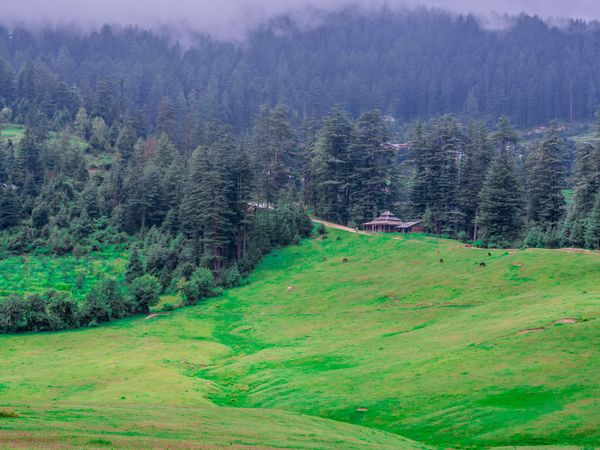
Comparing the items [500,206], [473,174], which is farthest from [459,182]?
[500,206]

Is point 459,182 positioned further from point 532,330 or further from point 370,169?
point 532,330

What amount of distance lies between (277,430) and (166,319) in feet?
148

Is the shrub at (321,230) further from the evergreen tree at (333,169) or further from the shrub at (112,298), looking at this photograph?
the shrub at (112,298)

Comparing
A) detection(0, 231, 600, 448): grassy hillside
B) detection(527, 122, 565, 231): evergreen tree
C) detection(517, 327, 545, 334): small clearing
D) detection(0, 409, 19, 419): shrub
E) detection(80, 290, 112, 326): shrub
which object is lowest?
detection(80, 290, 112, 326): shrub

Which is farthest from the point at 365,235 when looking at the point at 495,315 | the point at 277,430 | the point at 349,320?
the point at 277,430

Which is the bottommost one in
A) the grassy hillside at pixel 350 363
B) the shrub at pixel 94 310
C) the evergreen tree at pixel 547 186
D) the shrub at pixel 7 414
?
the shrub at pixel 94 310

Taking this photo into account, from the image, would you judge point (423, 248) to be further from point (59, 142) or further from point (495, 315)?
point (59, 142)

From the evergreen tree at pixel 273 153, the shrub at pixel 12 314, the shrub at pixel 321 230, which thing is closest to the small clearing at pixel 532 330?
the shrub at pixel 12 314

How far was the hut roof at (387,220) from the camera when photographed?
3949 inches

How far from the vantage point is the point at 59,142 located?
435ft

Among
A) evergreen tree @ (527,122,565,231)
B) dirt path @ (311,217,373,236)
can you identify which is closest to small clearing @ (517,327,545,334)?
evergreen tree @ (527,122,565,231)

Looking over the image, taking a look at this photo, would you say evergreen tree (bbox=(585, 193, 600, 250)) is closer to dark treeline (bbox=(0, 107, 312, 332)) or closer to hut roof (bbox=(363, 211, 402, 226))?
hut roof (bbox=(363, 211, 402, 226))

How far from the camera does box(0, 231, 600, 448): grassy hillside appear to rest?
31891 mm

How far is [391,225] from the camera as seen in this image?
101 m
